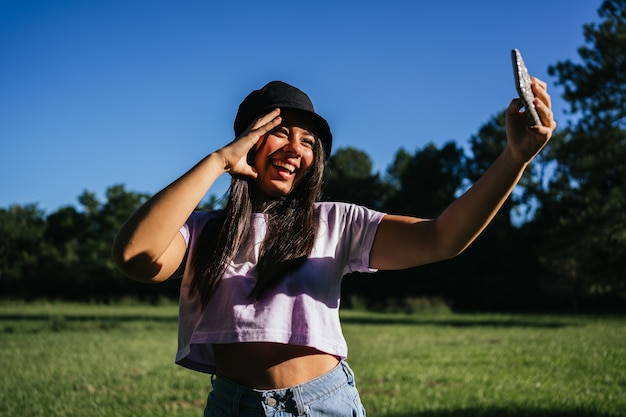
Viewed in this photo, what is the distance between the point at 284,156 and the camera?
78.5 inches

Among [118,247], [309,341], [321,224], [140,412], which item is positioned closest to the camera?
[118,247]

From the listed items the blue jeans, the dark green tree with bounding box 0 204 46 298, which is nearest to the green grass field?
the blue jeans

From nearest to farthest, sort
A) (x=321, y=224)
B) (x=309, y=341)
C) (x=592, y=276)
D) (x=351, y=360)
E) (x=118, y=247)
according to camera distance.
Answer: (x=118, y=247) < (x=309, y=341) < (x=321, y=224) < (x=351, y=360) < (x=592, y=276)

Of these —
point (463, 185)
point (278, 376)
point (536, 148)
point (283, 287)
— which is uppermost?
point (463, 185)

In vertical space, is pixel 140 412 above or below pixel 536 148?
below

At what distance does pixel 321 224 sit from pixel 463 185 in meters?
48.2

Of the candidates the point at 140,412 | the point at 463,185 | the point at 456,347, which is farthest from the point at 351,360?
the point at 463,185

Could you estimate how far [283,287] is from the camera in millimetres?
1799

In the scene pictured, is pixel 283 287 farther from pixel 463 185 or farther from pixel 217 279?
pixel 463 185

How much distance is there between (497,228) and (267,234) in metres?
41.1

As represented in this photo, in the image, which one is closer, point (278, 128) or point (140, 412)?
point (278, 128)

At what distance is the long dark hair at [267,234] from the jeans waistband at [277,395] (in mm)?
264

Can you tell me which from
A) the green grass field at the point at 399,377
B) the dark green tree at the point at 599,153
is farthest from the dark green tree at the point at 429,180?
the green grass field at the point at 399,377

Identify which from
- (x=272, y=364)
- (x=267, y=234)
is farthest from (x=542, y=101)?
(x=272, y=364)
